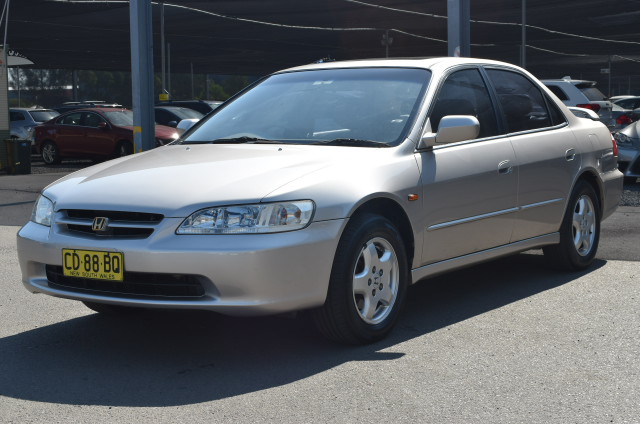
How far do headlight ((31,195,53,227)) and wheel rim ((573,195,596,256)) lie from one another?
12.5ft

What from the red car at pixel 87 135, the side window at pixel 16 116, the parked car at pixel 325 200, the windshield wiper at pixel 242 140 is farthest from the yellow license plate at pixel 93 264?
the side window at pixel 16 116

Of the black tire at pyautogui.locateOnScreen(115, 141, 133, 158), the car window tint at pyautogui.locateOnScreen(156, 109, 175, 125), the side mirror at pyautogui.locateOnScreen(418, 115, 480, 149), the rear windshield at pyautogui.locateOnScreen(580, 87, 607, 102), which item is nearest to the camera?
the side mirror at pyautogui.locateOnScreen(418, 115, 480, 149)

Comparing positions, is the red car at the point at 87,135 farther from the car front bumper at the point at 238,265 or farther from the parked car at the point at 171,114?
the car front bumper at the point at 238,265

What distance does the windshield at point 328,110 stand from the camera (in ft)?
18.5

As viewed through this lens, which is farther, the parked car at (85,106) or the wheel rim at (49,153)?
the parked car at (85,106)

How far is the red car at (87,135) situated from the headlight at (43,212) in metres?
17.1

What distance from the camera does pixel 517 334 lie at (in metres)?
5.34

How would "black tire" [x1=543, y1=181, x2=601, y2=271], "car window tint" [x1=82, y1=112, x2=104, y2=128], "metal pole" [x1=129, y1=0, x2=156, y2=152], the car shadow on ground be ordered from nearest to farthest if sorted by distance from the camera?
the car shadow on ground → "black tire" [x1=543, y1=181, x2=601, y2=271] → "metal pole" [x1=129, y1=0, x2=156, y2=152] → "car window tint" [x1=82, y1=112, x2=104, y2=128]

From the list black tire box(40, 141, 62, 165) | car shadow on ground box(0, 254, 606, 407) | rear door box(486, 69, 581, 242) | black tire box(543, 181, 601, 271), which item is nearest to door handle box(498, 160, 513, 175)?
rear door box(486, 69, 581, 242)

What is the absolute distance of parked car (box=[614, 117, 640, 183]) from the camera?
1456 centimetres

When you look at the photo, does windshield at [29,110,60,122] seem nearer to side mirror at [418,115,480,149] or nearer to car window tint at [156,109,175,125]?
car window tint at [156,109,175,125]

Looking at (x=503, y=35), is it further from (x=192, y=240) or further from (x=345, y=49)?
(x=192, y=240)

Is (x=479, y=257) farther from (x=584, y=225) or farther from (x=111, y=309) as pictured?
(x=111, y=309)

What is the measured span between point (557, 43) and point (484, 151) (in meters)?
39.4
